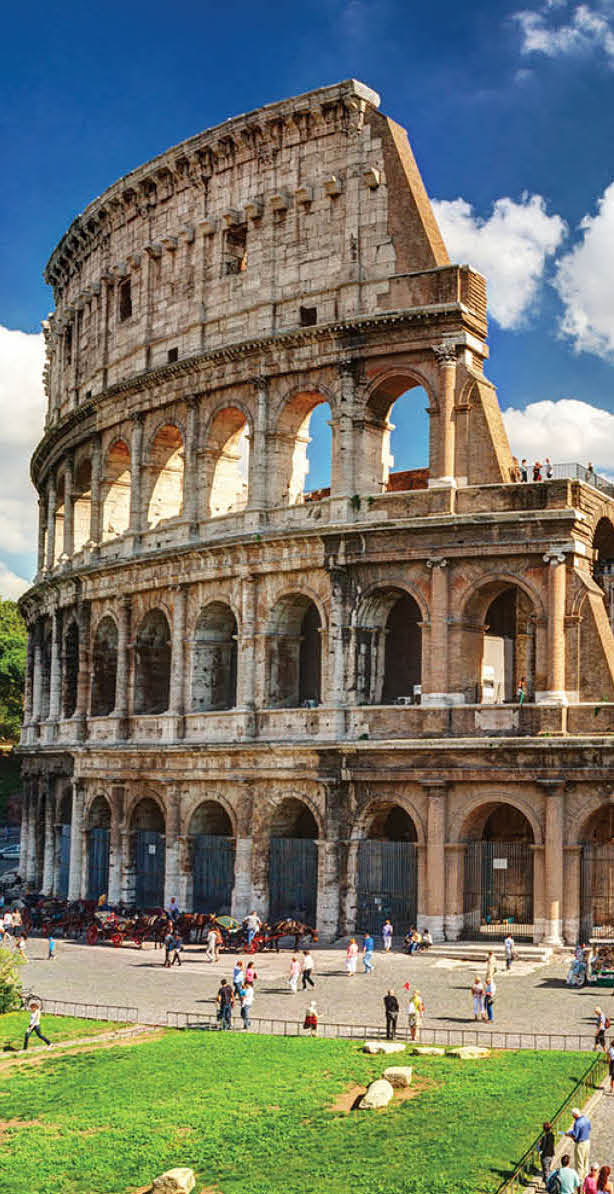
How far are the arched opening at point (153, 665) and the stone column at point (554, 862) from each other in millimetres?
14060

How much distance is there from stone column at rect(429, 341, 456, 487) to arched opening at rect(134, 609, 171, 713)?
10.8m

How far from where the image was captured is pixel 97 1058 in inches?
895

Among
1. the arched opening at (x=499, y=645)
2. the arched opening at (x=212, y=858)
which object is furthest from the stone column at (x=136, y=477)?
the arched opening at (x=499, y=645)

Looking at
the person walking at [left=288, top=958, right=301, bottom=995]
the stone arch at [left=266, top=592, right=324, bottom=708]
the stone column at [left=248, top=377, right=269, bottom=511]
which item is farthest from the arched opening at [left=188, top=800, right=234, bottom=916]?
the stone column at [left=248, top=377, right=269, bottom=511]

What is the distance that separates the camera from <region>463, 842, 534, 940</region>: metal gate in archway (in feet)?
106

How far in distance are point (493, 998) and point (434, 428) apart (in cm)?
1504

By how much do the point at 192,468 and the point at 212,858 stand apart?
11.3m

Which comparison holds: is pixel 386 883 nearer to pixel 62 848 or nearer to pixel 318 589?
pixel 318 589

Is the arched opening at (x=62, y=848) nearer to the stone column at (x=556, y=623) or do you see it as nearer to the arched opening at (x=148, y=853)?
the arched opening at (x=148, y=853)

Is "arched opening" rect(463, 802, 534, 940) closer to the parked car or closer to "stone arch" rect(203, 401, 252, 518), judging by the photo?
"stone arch" rect(203, 401, 252, 518)

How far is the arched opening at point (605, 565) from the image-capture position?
121 feet

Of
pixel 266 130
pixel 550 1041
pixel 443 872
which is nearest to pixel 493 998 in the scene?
pixel 550 1041

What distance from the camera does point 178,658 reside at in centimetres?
3853

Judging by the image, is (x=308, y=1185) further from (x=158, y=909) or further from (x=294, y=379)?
(x=294, y=379)
